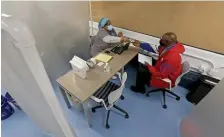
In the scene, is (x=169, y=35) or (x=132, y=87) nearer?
(x=169, y=35)

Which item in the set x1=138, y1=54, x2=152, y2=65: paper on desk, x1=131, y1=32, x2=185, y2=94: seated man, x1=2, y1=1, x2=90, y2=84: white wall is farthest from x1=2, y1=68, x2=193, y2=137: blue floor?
x1=2, y1=1, x2=90, y2=84: white wall

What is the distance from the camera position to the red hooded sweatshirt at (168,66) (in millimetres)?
2145

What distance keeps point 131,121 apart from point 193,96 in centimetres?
107

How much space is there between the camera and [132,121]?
8.23ft

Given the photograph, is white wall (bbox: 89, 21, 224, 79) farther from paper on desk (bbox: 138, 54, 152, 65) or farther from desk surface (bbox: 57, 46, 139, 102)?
desk surface (bbox: 57, 46, 139, 102)

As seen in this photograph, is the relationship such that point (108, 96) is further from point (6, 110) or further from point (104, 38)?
point (6, 110)

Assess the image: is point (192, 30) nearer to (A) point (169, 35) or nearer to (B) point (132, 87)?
(A) point (169, 35)

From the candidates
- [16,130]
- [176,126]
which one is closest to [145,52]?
[176,126]

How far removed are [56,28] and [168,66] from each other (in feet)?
5.82

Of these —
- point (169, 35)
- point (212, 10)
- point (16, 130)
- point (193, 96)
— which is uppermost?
point (212, 10)

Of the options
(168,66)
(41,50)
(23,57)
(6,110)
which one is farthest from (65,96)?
(23,57)

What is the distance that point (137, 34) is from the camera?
2.95 metres

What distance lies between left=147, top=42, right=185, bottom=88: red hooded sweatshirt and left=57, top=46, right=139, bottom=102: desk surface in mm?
490

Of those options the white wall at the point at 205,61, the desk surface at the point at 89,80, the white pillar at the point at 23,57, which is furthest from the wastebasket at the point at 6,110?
the white wall at the point at 205,61
